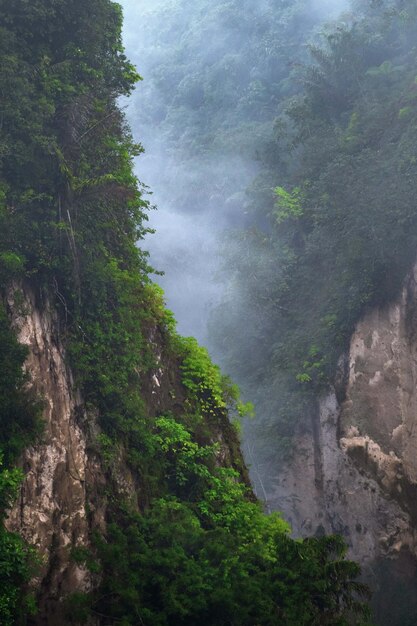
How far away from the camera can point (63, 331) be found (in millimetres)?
10492

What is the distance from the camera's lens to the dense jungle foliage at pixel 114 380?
8.80 m

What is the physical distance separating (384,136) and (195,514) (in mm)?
18869

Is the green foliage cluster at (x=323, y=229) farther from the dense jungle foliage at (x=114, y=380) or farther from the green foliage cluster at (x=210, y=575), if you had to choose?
the green foliage cluster at (x=210, y=575)

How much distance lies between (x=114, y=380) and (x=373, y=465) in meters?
12.2

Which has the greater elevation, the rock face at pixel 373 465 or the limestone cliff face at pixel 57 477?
the rock face at pixel 373 465

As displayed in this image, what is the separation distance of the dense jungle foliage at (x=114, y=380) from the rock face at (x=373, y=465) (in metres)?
8.57

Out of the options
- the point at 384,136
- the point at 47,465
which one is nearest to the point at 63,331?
the point at 47,465

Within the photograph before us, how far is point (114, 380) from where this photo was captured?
1076cm

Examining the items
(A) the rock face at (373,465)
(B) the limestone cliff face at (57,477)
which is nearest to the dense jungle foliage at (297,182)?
(A) the rock face at (373,465)

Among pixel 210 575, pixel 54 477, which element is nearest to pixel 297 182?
pixel 210 575

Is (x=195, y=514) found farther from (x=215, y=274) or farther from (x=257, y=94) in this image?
(x=257, y=94)

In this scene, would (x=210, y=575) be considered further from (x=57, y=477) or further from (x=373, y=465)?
(x=373, y=465)

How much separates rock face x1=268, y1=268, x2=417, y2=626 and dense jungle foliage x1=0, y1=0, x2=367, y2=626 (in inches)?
337

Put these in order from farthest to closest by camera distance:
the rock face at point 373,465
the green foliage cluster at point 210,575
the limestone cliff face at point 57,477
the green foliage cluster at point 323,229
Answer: the green foliage cluster at point 323,229 < the rock face at point 373,465 < the green foliage cluster at point 210,575 < the limestone cliff face at point 57,477
